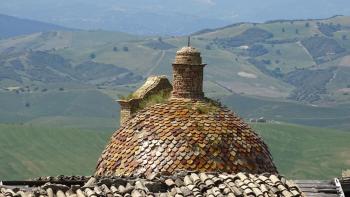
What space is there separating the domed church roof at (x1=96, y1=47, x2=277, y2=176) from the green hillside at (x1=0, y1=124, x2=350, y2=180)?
121m

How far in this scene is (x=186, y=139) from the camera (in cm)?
1970

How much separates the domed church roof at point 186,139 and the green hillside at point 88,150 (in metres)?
121

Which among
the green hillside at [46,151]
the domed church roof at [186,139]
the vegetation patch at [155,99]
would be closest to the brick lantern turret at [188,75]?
the domed church roof at [186,139]

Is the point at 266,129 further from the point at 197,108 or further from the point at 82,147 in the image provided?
the point at 197,108

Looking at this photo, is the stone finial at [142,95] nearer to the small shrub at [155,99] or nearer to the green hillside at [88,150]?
the small shrub at [155,99]

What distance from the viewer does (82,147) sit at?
563 feet

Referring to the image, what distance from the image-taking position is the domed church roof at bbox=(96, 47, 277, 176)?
19375 mm

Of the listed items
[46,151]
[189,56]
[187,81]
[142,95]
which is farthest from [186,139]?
[46,151]

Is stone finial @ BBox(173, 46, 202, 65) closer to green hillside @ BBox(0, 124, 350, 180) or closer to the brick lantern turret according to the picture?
the brick lantern turret

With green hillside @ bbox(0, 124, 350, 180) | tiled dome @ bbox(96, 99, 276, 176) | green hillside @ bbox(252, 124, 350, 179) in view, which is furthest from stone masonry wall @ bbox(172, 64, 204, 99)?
green hillside @ bbox(0, 124, 350, 180)

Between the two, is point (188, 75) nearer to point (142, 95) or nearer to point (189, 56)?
point (189, 56)

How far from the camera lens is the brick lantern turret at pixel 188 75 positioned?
21.2m

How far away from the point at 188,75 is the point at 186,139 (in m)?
2.13

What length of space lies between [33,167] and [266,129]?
45.7 m
